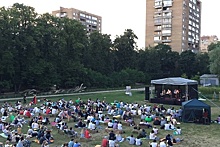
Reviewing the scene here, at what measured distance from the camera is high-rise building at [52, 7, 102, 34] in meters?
104

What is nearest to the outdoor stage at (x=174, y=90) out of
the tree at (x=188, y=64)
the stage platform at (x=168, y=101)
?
the stage platform at (x=168, y=101)

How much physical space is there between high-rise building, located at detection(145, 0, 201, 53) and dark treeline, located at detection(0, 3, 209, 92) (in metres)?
21.0

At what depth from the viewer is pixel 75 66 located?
49.4 metres

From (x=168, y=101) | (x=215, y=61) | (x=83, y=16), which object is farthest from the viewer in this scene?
(x=83, y=16)

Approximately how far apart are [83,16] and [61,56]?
63812 millimetres

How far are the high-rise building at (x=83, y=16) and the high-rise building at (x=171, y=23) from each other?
26122mm

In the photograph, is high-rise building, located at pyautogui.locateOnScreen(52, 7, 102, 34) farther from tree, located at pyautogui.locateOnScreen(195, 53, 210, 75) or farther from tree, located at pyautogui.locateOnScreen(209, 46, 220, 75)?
tree, located at pyautogui.locateOnScreen(209, 46, 220, 75)

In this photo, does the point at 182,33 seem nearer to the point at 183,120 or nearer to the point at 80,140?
the point at 183,120

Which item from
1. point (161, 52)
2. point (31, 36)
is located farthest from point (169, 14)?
point (31, 36)

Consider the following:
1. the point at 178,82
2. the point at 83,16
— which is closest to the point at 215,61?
the point at 178,82

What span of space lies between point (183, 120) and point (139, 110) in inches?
159

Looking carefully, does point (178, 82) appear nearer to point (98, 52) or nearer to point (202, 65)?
point (98, 52)

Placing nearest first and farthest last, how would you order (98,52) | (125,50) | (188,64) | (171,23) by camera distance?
(98,52), (125,50), (188,64), (171,23)

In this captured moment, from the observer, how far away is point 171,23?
92562mm
